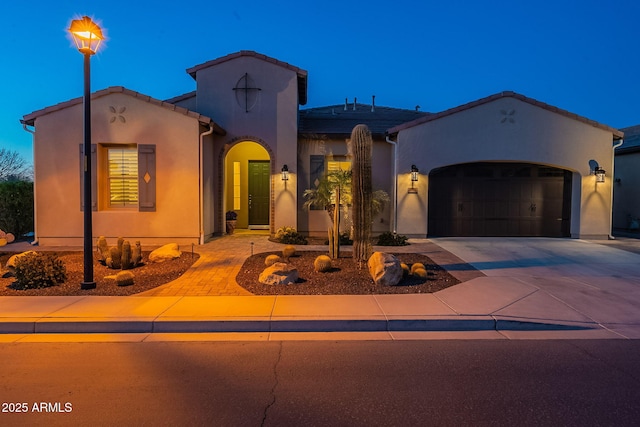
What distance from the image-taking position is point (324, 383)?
4016 millimetres

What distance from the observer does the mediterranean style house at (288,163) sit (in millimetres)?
12203

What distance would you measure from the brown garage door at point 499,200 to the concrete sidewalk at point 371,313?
639 centimetres

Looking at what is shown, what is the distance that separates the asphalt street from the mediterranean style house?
313 inches

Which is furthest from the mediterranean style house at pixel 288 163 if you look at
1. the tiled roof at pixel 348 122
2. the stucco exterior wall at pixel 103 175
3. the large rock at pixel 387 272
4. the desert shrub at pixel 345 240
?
the large rock at pixel 387 272

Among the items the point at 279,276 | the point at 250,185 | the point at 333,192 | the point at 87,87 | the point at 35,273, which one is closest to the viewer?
the point at 87,87

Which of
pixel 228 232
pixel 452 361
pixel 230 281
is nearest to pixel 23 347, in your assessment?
pixel 230 281

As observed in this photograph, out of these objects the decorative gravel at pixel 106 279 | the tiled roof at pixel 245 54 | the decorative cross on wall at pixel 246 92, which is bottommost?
the decorative gravel at pixel 106 279

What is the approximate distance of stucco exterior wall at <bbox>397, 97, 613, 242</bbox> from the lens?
13602 mm

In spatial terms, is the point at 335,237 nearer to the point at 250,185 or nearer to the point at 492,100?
the point at 250,185

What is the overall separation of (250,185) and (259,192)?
17.4 inches

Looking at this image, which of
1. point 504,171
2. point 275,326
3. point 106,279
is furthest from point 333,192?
point 275,326

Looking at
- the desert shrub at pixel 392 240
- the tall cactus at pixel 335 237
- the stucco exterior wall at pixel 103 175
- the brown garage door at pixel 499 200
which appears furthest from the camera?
the brown garage door at pixel 499 200

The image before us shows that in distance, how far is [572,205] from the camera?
14195mm

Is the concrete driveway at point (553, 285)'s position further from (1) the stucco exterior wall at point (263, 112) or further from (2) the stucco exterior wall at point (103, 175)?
(2) the stucco exterior wall at point (103, 175)
